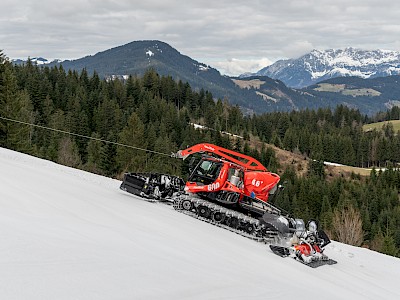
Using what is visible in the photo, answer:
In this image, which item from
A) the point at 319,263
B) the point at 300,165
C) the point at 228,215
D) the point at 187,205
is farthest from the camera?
the point at 300,165

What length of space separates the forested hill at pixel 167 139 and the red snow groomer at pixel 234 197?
835 inches

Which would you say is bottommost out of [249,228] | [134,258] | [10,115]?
[249,228]

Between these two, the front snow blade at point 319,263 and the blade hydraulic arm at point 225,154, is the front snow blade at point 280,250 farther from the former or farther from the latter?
the blade hydraulic arm at point 225,154

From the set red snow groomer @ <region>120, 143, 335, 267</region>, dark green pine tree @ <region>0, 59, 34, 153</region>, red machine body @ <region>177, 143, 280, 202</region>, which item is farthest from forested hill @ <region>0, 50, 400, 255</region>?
red machine body @ <region>177, 143, 280, 202</region>

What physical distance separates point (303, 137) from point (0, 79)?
11567 cm

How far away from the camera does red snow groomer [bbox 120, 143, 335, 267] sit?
12.8 metres

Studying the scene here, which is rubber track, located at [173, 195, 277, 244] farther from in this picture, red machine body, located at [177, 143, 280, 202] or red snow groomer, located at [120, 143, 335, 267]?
red machine body, located at [177, 143, 280, 202]

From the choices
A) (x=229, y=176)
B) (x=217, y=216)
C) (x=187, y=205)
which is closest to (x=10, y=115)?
(x=187, y=205)

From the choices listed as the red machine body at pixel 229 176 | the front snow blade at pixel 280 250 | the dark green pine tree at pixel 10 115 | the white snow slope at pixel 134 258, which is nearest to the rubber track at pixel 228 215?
the white snow slope at pixel 134 258

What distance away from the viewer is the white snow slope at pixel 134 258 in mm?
5742

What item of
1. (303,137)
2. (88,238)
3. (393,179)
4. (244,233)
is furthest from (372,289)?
(303,137)

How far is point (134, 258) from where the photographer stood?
23.6 feet

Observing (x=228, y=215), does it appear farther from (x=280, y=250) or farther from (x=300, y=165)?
(x=300, y=165)

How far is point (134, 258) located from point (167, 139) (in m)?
77.5
